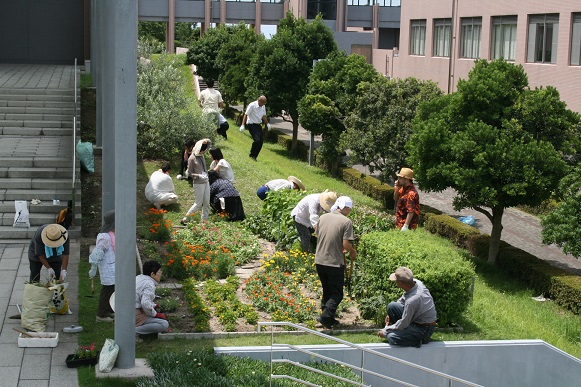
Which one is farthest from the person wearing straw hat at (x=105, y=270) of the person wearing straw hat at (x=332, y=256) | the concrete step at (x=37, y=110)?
the concrete step at (x=37, y=110)

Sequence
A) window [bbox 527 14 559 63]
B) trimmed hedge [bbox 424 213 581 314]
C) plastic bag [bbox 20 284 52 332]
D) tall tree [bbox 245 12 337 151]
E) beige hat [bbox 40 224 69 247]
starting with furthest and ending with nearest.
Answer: tall tree [bbox 245 12 337 151] → window [bbox 527 14 559 63] → trimmed hedge [bbox 424 213 581 314] → beige hat [bbox 40 224 69 247] → plastic bag [bbox 20 284 52 332]

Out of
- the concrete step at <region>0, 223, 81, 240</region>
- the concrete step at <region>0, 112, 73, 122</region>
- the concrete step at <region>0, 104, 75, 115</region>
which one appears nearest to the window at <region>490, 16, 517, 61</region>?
the concrete step at <region>0, 104, 75, 115</region>

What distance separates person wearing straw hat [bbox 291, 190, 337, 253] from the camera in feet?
45.4

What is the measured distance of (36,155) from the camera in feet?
59.8

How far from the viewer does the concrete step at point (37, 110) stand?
21500 millimetres

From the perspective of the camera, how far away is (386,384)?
1148cm

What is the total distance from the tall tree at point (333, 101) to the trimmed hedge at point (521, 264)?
25.7ft

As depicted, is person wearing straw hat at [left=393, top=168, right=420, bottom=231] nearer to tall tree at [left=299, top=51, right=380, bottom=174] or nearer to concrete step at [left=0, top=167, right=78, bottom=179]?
concrete step at [left=0, top=167, right=78, bottom=179]

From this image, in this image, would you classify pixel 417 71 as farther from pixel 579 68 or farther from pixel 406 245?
pixel 406 245

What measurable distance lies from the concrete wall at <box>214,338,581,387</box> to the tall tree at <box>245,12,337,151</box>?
24203 millimetres

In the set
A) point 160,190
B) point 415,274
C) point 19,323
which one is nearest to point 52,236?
point 19,323

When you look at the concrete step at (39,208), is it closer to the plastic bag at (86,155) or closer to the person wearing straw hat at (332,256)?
the plastic bag at (86,155)

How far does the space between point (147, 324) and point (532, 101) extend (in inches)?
448

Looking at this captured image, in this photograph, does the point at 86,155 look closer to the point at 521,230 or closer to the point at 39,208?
the point at 39,208
